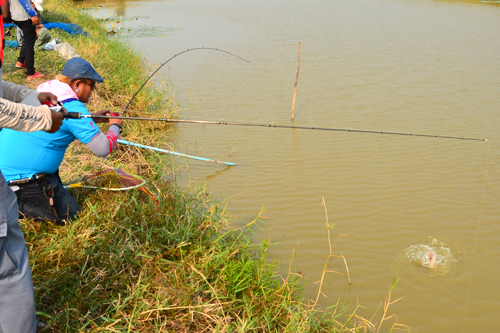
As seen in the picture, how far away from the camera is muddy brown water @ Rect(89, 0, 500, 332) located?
11.0 feet

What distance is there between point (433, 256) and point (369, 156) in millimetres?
2122

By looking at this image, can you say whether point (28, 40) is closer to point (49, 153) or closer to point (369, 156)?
point (49, 153)

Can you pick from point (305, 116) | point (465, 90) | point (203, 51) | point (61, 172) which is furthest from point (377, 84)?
point (61, 172)

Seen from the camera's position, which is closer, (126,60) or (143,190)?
(143,190)

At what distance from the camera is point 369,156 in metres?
5.45

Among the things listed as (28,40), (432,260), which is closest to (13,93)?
(432,260)

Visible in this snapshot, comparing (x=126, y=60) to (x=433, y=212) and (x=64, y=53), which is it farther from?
(x=433, y=212)

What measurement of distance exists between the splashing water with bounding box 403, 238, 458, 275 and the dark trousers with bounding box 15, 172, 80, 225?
109 inches

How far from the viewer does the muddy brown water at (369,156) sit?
337cm

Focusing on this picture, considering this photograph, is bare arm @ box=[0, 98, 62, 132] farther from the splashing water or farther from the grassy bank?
the splashing water

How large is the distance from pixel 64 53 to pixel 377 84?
6050mm

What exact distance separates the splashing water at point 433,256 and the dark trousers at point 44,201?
2.77 meters

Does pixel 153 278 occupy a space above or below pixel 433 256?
above

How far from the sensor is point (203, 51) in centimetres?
1169
